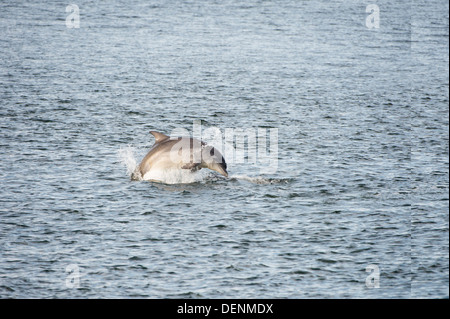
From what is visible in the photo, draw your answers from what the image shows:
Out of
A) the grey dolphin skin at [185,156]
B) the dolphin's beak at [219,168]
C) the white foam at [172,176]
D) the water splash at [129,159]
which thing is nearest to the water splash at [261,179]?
the dolphin's beak at [219,168]

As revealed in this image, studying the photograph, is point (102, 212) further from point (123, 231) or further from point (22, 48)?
point (22, 48)

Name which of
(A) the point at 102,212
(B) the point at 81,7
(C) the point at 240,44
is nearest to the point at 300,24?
(C) the point at 240,44

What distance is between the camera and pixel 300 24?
77.6m

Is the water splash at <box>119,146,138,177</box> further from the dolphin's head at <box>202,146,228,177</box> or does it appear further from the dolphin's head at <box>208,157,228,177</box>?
the dolphin's head at <box>208,157,228,177</box>

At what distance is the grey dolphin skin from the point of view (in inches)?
1100

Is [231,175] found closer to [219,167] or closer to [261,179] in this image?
[261,179]

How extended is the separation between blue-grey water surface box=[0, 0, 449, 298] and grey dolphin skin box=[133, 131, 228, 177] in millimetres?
842

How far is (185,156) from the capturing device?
2797 centimetres

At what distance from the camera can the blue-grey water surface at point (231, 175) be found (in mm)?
21391

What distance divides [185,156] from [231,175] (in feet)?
8.27

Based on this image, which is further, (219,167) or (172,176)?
(172,176)

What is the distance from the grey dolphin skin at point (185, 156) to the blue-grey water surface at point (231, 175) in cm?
84

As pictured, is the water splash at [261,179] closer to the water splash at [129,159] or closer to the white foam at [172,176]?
the white foam at [172,176]

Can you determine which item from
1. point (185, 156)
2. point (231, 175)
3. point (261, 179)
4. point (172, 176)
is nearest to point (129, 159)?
point (172, 176)
